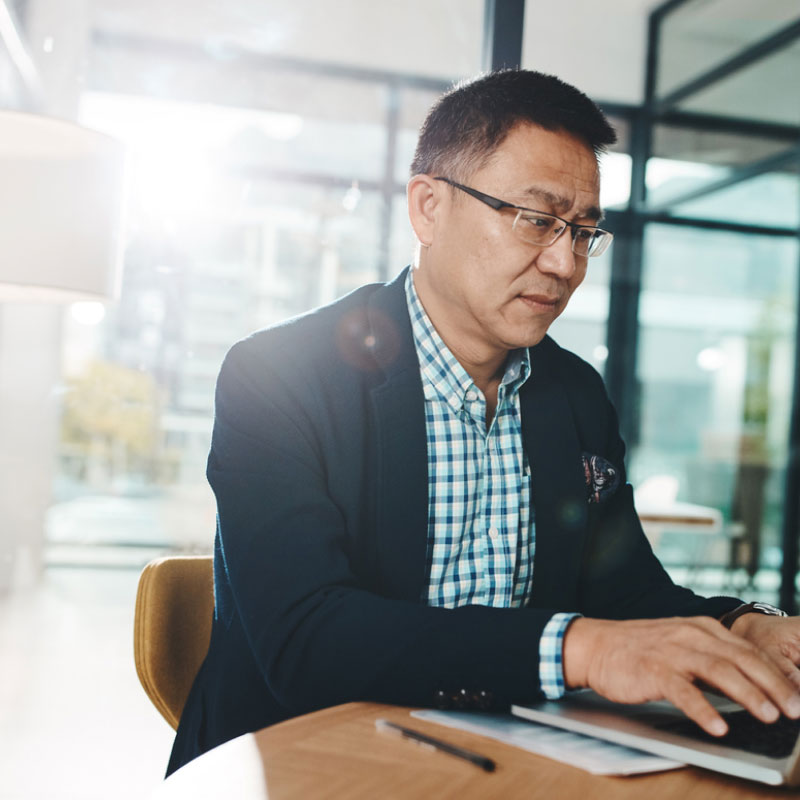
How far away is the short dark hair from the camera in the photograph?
4.20 feet

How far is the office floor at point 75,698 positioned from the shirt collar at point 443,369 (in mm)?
1370

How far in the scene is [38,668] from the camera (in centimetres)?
367

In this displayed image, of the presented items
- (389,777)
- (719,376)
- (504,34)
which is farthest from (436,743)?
(719,376)

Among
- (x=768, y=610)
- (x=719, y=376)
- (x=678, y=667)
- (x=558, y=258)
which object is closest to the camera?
(x=678, y=667)

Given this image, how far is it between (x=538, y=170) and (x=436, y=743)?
0.83 metres

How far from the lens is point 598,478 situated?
4.56ft

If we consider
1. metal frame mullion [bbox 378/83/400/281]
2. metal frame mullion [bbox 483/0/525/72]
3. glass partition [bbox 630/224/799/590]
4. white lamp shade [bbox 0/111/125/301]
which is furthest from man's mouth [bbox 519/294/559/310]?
glass partition [bbox 630/224/799/590]

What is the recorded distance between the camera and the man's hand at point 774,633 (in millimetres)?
1045

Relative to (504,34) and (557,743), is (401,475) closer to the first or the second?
(557,743)

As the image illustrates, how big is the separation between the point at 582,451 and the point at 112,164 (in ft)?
Result: 4.39

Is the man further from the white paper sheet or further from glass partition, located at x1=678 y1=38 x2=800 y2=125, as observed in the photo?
glass partition, located at x1=678 y1=38 x2=800 y2=125

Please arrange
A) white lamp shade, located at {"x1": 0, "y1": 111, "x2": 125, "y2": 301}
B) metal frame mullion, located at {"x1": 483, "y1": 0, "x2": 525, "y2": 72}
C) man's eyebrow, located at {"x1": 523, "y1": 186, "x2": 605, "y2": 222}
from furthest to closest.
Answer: metal frame mullion, located at {"x1": 483, "y1": 0, "x2": 525, "y2": 72}, white lamp shade, located at {"x1": 0, "y1": 111, "x2": 125, "y2": 301}, man's eyebrow, located at {"x1": 523, "y1": 186, "x2": 605, "y2": 222}

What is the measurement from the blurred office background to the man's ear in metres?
3.22

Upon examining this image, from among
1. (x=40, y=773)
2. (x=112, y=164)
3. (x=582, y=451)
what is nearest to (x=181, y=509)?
(x=40, y=773)
